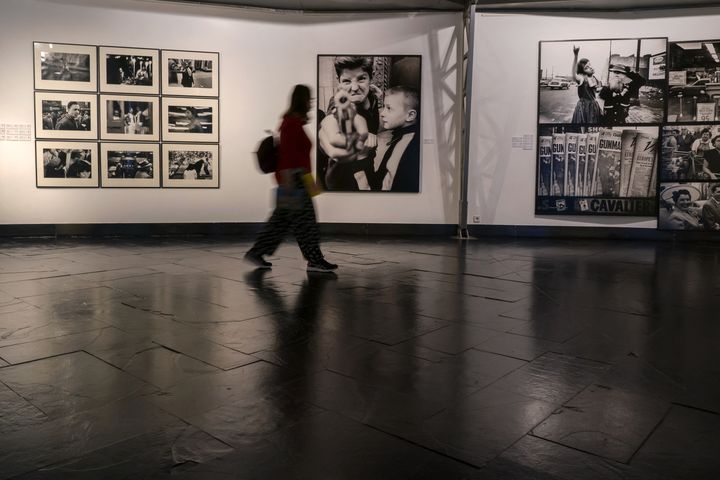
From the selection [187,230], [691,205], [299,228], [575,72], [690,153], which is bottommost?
[187,230]

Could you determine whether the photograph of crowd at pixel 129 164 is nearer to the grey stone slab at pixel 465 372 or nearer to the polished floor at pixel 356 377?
the polished floor at pixel 356 377

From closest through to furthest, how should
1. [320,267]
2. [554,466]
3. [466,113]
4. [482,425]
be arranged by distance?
1. [554,466]
2. [482,425]
3. [320,267]
4. [466,113]

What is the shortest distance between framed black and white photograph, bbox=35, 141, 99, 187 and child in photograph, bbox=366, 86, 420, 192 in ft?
13.6

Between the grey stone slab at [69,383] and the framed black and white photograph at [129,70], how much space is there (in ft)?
23.2

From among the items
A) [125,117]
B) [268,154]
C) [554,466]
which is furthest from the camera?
[125,117]

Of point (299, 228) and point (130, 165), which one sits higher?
point (130, 165)

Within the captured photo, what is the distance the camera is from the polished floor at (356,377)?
2.02 m

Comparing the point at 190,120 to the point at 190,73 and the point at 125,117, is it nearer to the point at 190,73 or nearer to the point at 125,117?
the point at 190,73

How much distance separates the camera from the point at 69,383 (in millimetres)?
2699

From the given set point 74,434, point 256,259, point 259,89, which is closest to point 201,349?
point 74,434

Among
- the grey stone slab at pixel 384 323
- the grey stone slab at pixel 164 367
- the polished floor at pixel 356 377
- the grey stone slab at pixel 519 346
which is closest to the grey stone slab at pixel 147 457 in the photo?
the polished floor at pixel 356 377

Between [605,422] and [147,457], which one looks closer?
[147,457]

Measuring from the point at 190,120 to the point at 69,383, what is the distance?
24.0 feet

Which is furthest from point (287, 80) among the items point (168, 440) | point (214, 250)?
point (168, 440)
